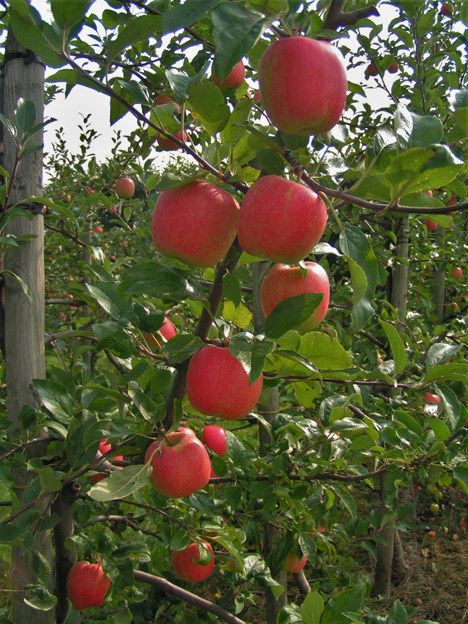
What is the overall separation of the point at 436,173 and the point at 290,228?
0.62 feet

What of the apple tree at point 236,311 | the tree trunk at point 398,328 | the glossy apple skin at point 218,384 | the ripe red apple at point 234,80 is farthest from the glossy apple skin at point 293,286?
the tree trunk at point 398,328

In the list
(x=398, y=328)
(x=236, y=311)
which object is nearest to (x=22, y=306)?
(x=236, y=311)

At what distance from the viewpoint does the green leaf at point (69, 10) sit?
1.81 feet

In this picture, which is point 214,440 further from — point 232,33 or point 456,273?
point 456,273

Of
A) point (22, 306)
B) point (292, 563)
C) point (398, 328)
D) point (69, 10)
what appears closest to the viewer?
point (69, 10)

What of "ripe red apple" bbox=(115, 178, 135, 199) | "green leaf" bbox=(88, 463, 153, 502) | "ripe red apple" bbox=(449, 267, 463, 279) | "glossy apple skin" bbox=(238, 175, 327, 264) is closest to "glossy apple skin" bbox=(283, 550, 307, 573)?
"green leaf" bbox=(88, 463, 153, 502)

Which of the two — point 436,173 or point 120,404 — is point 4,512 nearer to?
point 120,404

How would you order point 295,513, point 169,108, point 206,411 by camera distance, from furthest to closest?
1. point 295,513
2. point 206,411
3. point 169,108

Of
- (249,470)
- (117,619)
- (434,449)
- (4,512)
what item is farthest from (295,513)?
(4,512)

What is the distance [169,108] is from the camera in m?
0.69

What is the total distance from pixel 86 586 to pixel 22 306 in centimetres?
70

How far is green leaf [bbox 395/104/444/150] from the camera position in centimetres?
57

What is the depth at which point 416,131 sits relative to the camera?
1.90 feet

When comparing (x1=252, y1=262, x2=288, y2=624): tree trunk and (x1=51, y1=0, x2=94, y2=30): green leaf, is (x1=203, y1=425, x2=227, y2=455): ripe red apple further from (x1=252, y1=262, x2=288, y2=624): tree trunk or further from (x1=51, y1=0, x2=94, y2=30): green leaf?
(x1=51, y1=0, x2=94, y2=30): green leaf
